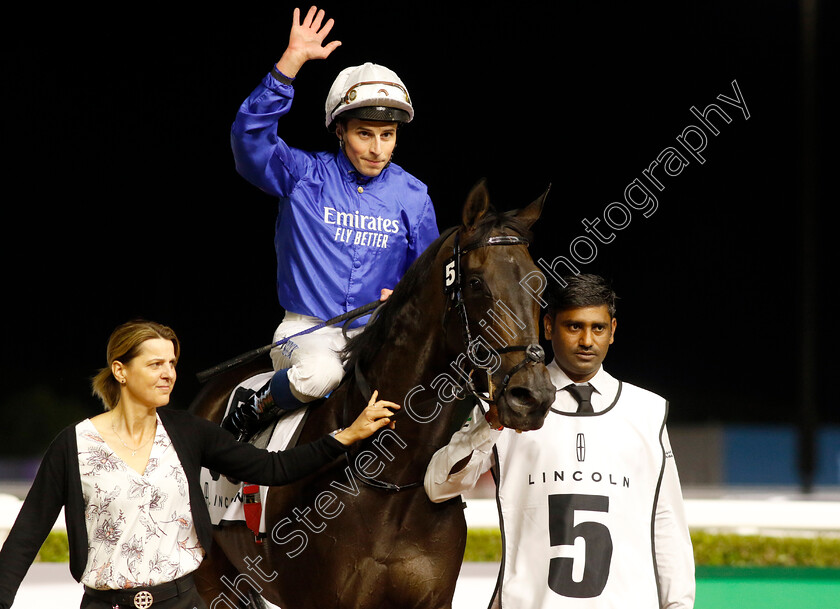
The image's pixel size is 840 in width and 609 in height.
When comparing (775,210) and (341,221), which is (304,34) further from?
(775,210)

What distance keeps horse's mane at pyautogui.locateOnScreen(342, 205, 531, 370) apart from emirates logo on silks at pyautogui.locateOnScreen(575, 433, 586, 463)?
1.72 ft

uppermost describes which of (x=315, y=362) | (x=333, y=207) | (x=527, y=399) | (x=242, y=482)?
(x=333, y=207)

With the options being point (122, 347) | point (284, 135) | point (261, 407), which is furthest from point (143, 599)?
point (284, 135)

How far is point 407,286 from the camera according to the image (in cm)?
243

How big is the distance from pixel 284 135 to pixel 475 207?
566cm

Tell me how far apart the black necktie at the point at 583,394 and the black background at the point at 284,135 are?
5.00m

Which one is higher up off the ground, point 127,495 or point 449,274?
point 449,274

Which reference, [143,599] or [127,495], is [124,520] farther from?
[143,599]

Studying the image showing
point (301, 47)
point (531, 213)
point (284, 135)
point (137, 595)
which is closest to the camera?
point (137, 595)

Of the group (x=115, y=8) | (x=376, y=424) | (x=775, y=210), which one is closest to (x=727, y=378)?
(x=775, y=210)

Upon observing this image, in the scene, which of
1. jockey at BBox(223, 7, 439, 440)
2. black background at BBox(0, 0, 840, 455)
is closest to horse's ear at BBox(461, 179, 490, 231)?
jockey at BBox(223, 7, 439, 440)

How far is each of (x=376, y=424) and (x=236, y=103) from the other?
6145mm

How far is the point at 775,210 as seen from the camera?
28.9 feet

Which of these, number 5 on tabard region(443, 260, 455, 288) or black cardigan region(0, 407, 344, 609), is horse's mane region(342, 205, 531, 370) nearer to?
number 5 on tabard region(443, 260, 455, 288)
